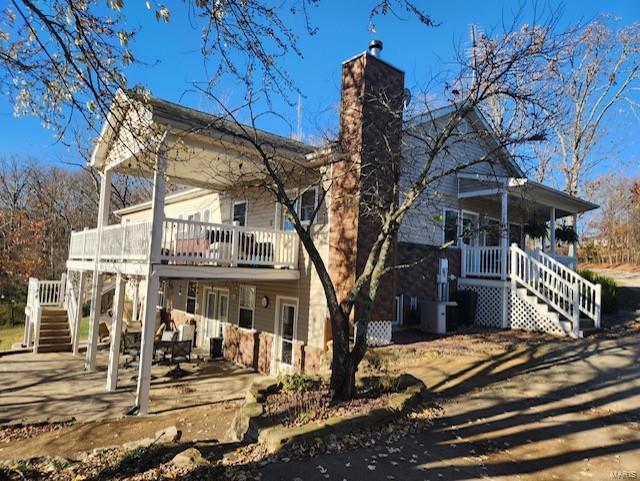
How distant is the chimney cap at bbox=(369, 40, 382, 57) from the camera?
1098 centimetres

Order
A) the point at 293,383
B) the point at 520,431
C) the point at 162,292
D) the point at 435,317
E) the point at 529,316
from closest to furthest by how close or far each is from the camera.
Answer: the point at 520,431, the point at 293,383, the point at 435,317, the point at 529,316, the point at 162,292

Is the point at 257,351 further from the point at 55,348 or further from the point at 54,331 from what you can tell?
the point at 54,331

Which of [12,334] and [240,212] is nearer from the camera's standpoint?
[240,212]

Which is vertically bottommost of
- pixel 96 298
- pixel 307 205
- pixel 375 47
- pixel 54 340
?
pixel 54 340

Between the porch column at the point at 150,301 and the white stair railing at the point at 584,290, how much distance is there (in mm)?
10682

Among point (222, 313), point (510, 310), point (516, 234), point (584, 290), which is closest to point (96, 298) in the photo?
point (222, 313)

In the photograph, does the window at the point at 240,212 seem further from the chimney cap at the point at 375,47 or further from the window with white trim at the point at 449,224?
the window with white trim at the point at 449,224

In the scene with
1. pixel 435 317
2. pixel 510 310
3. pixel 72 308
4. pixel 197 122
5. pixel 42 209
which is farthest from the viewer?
pixel 42 209

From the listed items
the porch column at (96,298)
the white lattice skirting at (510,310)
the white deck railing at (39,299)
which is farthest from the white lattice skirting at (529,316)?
the white deck railing at (39,299)

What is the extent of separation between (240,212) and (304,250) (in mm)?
4601

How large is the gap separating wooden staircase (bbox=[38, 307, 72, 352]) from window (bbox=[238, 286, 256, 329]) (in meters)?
7.26

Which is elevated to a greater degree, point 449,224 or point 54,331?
point 449,224

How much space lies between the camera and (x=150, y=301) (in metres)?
9.22

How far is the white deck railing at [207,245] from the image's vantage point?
32.5 ft
